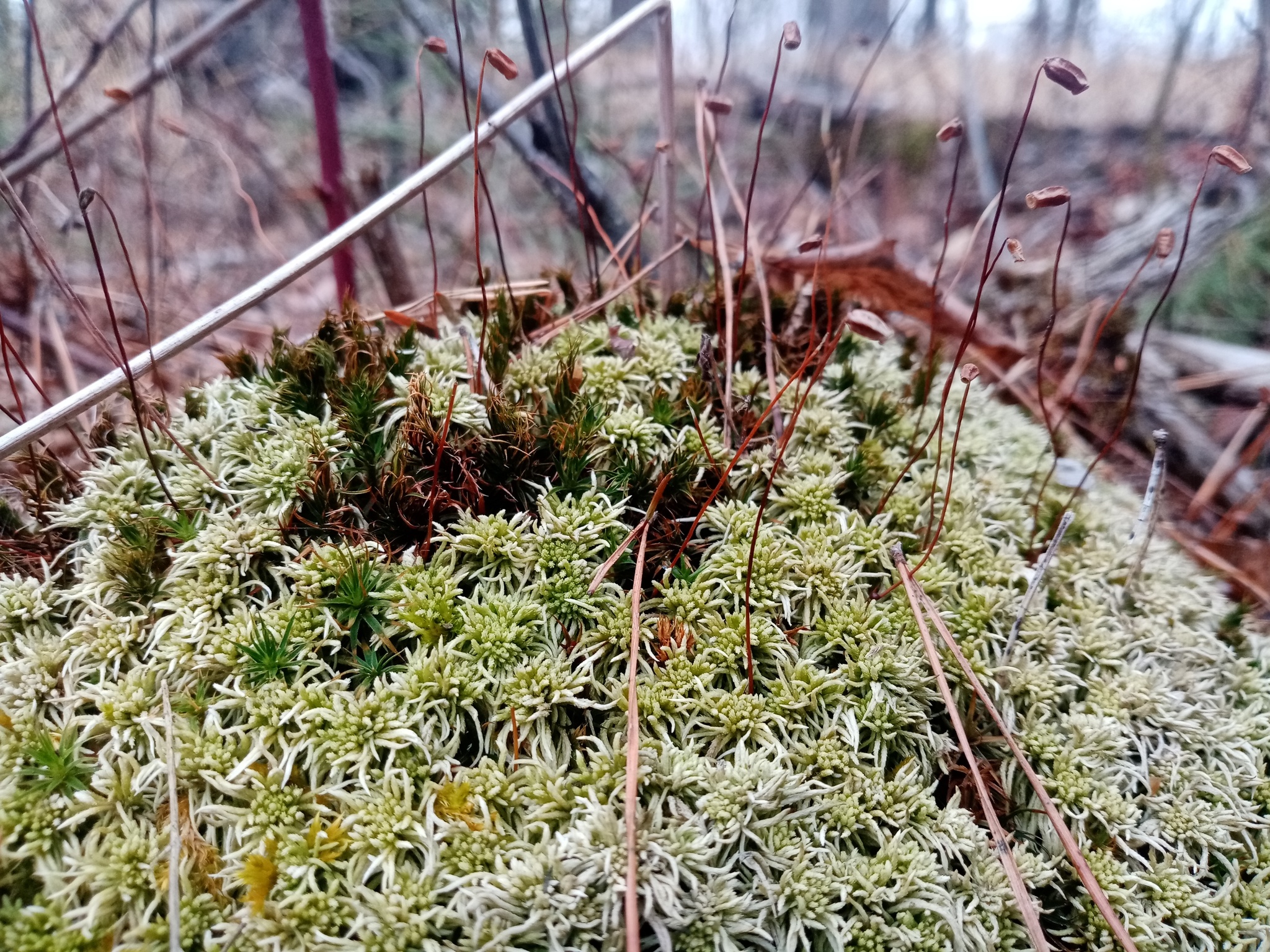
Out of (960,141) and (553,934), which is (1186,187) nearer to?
(960,141)

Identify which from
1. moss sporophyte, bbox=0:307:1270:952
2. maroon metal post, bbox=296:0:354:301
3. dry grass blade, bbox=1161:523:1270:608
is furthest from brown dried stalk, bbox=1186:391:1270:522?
maroon metal post, bbox=296:0:354:301

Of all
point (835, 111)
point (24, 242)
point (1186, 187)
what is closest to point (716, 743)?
point (24, 242)

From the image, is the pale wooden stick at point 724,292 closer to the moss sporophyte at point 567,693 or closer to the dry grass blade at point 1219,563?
the moss sporophyte at point 567,693

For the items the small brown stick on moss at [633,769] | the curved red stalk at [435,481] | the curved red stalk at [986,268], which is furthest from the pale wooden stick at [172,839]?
the curved red stalk at [986,268]

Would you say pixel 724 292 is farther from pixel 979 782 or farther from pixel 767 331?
pixel 979 782

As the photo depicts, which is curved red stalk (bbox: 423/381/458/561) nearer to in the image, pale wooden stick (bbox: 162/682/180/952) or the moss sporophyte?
the moss sporophyte

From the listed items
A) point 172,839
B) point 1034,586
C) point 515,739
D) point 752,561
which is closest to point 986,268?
point 1034,586
